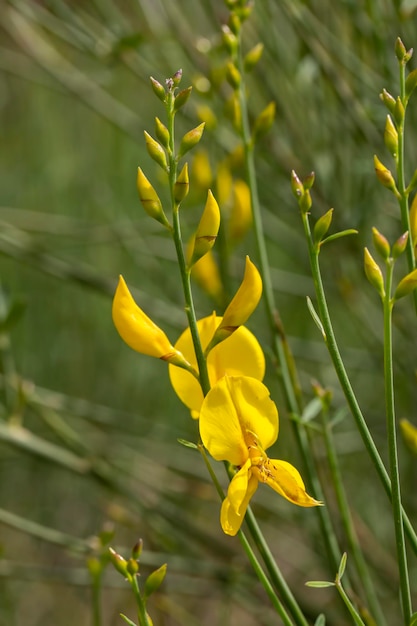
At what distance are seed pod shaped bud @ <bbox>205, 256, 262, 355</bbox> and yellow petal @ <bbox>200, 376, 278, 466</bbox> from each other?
0.04m

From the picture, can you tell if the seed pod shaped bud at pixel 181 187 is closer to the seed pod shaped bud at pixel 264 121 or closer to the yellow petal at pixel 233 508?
the yellow petal at pixel 233 508

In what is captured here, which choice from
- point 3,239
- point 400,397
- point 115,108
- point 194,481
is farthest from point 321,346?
point 3,239

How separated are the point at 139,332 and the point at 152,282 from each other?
1440 mm

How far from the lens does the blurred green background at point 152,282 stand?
144 centimetres

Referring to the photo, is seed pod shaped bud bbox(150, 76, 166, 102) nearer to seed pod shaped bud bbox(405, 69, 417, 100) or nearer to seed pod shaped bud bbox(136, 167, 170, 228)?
seed pod shaped bud bbox(136, 167, 170, 228)

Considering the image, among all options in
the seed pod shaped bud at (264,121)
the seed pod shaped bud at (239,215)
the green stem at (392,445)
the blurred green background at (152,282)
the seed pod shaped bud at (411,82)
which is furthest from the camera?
the blurred green background at (152,282)

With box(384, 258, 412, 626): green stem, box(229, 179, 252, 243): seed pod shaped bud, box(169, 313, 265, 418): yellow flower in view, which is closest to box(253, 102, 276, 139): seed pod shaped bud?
box(229, 179, 252, 243): seed pod shaped bud

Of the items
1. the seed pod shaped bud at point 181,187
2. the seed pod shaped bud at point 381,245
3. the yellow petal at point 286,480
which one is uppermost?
the seed pod shaped bud at point 181,187

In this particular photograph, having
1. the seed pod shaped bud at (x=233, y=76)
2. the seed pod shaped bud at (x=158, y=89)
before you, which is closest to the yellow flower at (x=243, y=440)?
the seed pod shaped bud at (x=158, y=89)

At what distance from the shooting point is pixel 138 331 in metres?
0.70

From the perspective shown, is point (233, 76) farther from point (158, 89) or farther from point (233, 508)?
point (233, 508)

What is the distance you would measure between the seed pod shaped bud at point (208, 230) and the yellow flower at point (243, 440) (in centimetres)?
11

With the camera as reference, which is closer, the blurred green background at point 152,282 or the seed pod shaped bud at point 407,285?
the seed pod shaped bud at point 407,285

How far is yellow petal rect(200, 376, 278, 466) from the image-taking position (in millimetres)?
656
